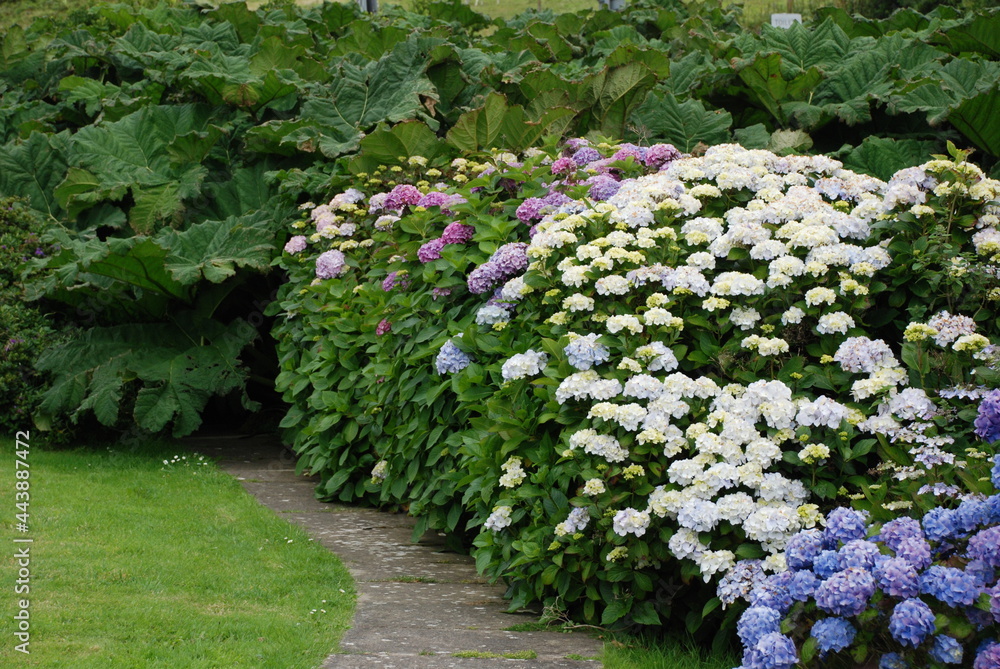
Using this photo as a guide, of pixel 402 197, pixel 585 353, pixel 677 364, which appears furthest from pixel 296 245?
pixel 677 364

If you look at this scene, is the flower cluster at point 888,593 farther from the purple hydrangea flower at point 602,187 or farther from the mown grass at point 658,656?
the purple hydrangea flower at point 602,187

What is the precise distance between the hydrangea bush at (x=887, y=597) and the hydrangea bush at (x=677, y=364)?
8.9 inches

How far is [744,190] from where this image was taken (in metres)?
4.34

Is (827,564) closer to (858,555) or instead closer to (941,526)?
(858,555)

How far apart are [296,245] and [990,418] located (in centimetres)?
396

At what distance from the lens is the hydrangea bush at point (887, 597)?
2.39 m

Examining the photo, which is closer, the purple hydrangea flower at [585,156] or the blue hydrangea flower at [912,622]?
the blue hydrangea flower at [912,622]

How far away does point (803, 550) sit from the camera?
108 inches

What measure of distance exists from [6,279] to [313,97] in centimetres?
224

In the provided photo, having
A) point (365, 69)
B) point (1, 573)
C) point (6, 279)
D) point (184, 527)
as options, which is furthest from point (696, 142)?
point (6, 279)

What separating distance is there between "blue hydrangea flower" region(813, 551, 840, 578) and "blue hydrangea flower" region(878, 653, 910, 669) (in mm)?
233

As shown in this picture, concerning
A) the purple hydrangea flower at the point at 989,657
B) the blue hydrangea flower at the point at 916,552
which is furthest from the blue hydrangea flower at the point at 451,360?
the purple hydrangea flower at the point at 989,657

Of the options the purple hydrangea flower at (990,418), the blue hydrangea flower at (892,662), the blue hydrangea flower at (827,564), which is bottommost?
the blue hydrangea flower at (892,662)

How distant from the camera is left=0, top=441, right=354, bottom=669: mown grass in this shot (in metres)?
3.36
